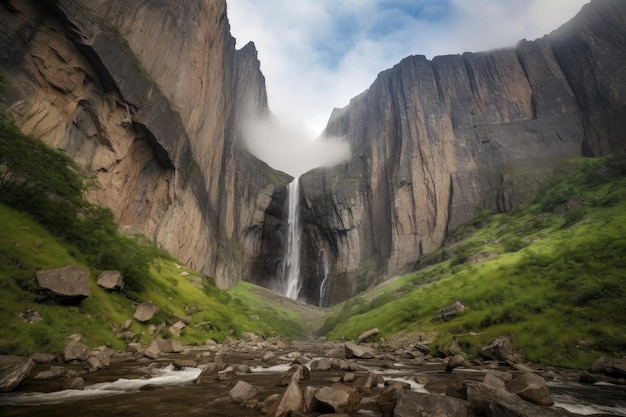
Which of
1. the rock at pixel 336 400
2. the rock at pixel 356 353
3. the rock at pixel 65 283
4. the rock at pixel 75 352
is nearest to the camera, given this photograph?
the rock at pixel 336 400

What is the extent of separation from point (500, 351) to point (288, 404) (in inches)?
545

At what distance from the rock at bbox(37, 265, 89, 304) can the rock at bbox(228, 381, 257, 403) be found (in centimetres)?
1083

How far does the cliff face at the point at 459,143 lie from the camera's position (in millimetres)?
73250

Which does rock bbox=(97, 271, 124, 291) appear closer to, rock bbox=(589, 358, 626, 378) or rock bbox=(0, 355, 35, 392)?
rock bbox=(0, 355, 35, 392)

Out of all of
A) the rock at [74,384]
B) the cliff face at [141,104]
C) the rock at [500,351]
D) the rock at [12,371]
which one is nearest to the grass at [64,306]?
the rock at [12,371]

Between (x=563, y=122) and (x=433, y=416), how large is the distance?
94703 millimetres

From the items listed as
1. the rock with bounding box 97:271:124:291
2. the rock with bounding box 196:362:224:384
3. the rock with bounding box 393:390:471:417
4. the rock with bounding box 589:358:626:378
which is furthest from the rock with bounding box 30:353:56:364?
the rock with bounding box 589:358:626:378

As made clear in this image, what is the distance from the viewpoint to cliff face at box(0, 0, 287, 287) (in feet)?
99.1

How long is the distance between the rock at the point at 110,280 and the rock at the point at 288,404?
664 inches

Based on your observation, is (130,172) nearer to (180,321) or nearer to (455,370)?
(180,321)

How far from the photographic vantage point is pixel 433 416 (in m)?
6.40

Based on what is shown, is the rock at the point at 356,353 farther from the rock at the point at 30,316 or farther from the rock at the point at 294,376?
the rock at the point at 30,316

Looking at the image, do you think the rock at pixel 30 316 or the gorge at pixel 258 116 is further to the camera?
the gorge at pixel 258 116

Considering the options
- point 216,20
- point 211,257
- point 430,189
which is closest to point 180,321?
point 211,257
